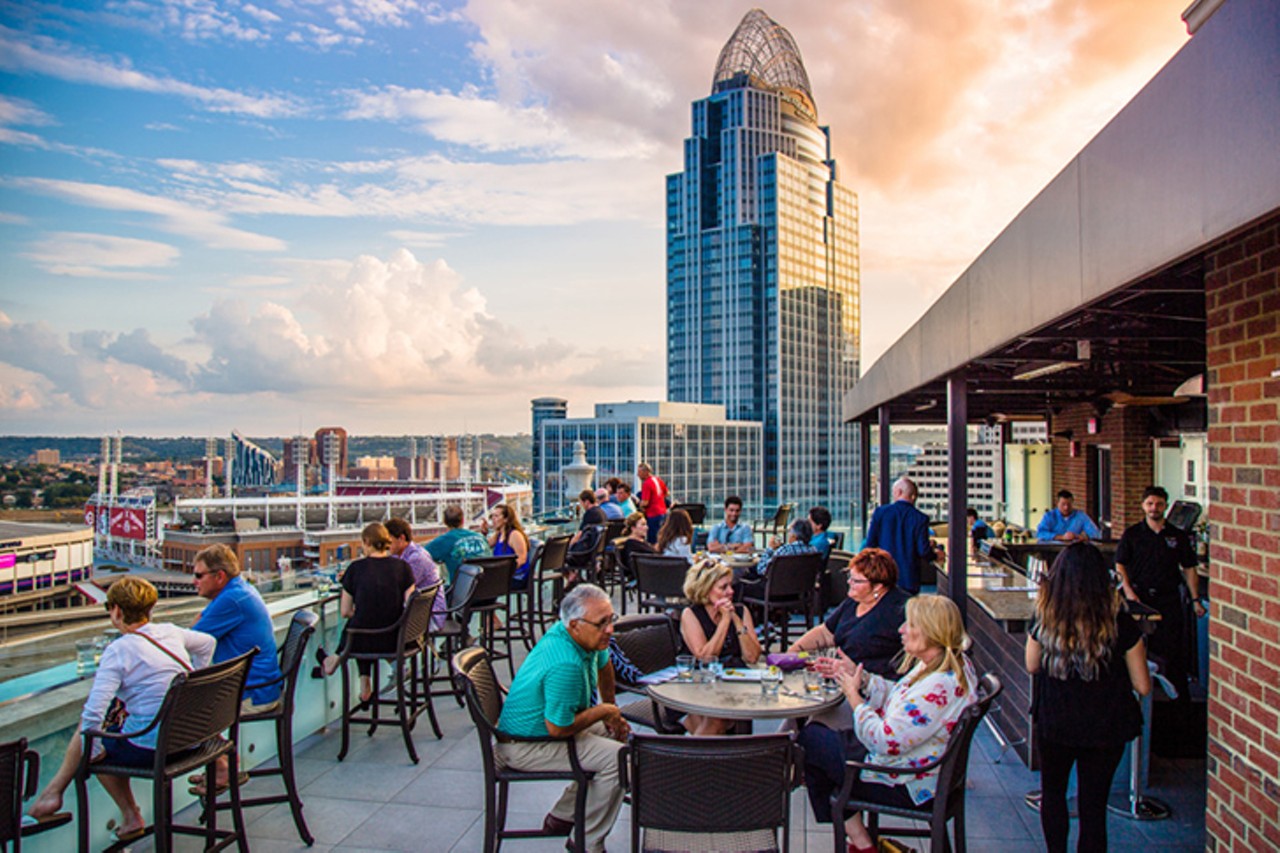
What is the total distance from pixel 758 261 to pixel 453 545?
356 feet

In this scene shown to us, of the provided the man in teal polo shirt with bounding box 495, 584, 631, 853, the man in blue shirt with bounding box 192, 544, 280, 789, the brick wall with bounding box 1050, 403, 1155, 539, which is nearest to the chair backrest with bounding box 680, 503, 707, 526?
the brick wall with bounding box 1050, 403, 1155, 539

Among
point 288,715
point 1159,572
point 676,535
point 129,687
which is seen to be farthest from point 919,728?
point 676,535

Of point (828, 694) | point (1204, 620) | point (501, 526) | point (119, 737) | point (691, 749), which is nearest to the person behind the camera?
point (691, 749)

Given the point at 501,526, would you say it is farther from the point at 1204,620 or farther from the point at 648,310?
the point at 648,310

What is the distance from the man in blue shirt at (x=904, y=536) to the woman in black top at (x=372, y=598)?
13.5 ft

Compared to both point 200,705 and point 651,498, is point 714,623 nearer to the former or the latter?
point 200,705

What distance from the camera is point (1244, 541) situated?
111 inches

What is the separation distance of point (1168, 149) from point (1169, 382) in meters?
7.95

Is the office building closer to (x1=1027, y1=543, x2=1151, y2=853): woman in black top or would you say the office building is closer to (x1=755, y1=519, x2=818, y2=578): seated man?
(x1=755, y1=519, x2=818, y2=578): seated man

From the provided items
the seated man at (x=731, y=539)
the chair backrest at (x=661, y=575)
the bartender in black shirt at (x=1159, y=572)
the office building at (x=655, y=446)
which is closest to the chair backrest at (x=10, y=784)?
the chair backrest at (x=661, y=575)

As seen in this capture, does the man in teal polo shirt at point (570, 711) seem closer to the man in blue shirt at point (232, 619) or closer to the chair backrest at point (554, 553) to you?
the man in blue shirt at point (232, 619)

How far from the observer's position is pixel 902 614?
475 centimetres

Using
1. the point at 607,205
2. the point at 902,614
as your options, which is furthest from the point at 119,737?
the point at 607,205

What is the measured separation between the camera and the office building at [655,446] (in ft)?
294
